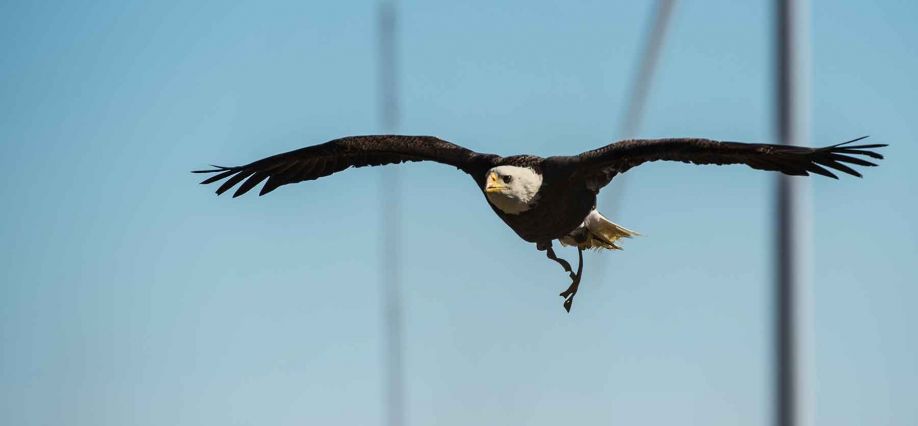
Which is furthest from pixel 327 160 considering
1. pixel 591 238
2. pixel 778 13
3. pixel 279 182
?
pixel 778 13

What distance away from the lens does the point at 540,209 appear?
27.4 meters

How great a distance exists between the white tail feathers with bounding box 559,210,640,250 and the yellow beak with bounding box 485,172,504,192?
2240mm

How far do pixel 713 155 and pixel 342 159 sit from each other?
4.86 m

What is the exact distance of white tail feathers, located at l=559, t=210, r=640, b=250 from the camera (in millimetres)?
29391

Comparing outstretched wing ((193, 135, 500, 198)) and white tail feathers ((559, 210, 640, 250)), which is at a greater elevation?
outstretched wing ((193, 135, 500, 198))

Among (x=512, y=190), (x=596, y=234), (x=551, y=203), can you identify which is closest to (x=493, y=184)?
(x=512, y=190)

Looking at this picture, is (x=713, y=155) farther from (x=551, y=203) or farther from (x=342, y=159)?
(x=342, y=159)

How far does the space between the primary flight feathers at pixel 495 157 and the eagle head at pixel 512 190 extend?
43cm

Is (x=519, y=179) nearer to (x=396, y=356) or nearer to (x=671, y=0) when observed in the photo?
(x=671, y=0)

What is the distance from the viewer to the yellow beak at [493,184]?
27.1 m

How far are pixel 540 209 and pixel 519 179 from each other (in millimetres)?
409

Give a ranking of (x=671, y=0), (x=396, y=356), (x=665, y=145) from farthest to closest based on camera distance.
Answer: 1. (x=396, y=356)
2. (x=671, y=0)
3. (x=665, y=145)

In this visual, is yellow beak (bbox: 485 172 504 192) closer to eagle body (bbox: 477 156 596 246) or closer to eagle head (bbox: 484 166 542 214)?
eagle head (bbox: 484 166 542 214)

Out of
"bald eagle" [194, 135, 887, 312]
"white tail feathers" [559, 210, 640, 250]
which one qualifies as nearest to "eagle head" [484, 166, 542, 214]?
"bald eagle" [194, 135, 887, 312]
